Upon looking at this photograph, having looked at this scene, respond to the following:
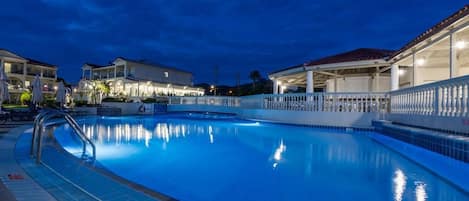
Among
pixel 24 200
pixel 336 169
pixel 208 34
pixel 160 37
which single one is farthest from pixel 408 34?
pixel 24 200

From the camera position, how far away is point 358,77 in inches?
707

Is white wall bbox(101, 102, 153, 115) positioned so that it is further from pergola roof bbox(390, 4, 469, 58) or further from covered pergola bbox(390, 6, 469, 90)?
pergola roof bbox(390, 4, 469, 58)

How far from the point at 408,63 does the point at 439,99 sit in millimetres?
8100

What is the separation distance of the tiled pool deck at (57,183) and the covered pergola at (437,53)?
793cm

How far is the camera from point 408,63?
13.8 meters

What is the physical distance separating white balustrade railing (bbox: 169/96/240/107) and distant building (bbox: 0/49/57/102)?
66.3 feet

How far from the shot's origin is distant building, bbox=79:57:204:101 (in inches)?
1459

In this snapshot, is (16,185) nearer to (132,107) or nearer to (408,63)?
(408,63)

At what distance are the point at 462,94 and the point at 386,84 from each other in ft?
42.6

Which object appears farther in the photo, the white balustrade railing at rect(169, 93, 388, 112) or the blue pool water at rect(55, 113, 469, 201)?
the white balustrade railing at rect(169, 93, 388, 112)

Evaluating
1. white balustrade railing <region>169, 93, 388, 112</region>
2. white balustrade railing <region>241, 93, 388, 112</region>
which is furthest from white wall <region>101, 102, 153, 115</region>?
white balustrade railing <region>241, 93, 388, 112</region>

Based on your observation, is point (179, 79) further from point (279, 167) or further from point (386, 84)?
point (279, 167)

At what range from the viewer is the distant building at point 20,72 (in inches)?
1487

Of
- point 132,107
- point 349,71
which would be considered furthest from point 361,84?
point 132,107
